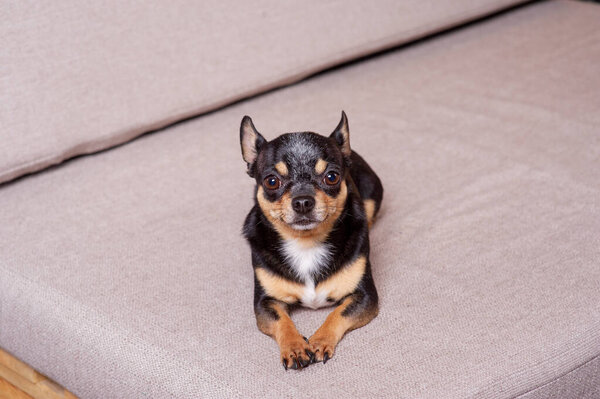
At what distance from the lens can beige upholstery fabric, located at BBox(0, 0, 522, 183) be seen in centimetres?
221

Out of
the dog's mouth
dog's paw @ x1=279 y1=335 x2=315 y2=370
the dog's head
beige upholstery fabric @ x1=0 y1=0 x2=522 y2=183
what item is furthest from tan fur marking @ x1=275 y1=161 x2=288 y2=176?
beige upholstery fabric @ x1=0 y1=0 x2=522 y2=183

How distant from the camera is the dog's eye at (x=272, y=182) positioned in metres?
1.62

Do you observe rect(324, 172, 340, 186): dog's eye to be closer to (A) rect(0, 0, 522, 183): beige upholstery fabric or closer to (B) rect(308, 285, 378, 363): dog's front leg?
(B) rect(308, 285, 378, 363): dog's front leg

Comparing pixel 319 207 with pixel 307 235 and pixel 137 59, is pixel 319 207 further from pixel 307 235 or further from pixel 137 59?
pixel 137 59

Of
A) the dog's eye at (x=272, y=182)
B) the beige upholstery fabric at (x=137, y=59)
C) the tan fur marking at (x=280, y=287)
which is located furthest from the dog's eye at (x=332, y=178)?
Answer: the beige upholstery fabric at (x=137, y=59)

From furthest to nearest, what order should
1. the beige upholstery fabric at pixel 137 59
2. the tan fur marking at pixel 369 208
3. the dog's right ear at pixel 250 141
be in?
the beige upholstery fabric at pixel 137 59 → the tan fur marking at pixel 369 208 → the dog's right ear at pixel 250 141

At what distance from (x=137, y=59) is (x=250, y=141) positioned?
832 mm

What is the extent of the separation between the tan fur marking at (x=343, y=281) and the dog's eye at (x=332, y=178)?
0.18 m

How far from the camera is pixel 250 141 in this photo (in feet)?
5.71

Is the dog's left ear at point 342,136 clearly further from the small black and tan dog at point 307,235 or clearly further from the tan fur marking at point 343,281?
the tan fur marking at point 343,281

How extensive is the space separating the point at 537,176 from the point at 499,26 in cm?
134

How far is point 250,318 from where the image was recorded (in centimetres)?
167

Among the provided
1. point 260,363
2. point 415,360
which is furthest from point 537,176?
point 260,363

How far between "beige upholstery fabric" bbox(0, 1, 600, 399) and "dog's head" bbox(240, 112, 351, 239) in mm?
222
